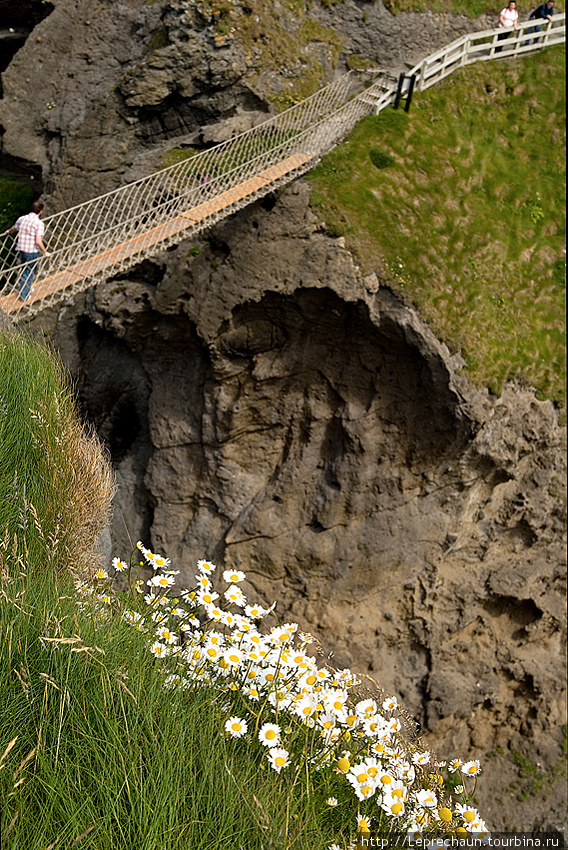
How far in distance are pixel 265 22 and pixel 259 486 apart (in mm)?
10881

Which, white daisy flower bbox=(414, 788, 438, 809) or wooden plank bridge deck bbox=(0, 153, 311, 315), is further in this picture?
wooden plank bridge deck bbox=(0, 153, 311, 315)

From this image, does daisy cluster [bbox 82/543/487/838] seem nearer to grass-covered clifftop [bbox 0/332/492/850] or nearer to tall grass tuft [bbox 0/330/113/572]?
grass-covered clifftop [bbox 0/332/492/850]

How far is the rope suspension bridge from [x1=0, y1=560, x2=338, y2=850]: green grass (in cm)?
665

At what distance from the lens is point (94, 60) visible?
683 inches

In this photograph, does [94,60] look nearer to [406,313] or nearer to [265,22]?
[265,22]

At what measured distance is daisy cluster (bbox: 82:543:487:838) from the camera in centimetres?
446

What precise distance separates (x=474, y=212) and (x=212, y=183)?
6.65 metres

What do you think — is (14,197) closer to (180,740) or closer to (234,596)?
(234,596)

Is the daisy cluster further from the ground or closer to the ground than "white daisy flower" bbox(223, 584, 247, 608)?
closer to the ground

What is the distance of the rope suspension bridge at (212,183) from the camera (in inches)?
451

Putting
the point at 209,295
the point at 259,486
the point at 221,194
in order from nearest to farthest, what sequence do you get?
the point at 221,194 < the point at 209,295 < the point at 259,486

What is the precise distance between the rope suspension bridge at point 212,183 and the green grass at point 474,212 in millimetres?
485

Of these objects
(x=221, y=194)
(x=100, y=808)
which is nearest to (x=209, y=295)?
(x=221, y=194)

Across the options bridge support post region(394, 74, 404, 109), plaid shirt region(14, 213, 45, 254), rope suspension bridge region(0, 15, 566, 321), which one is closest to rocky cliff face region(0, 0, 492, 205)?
rope suspension bridge region(0, 15, 566, 321)
